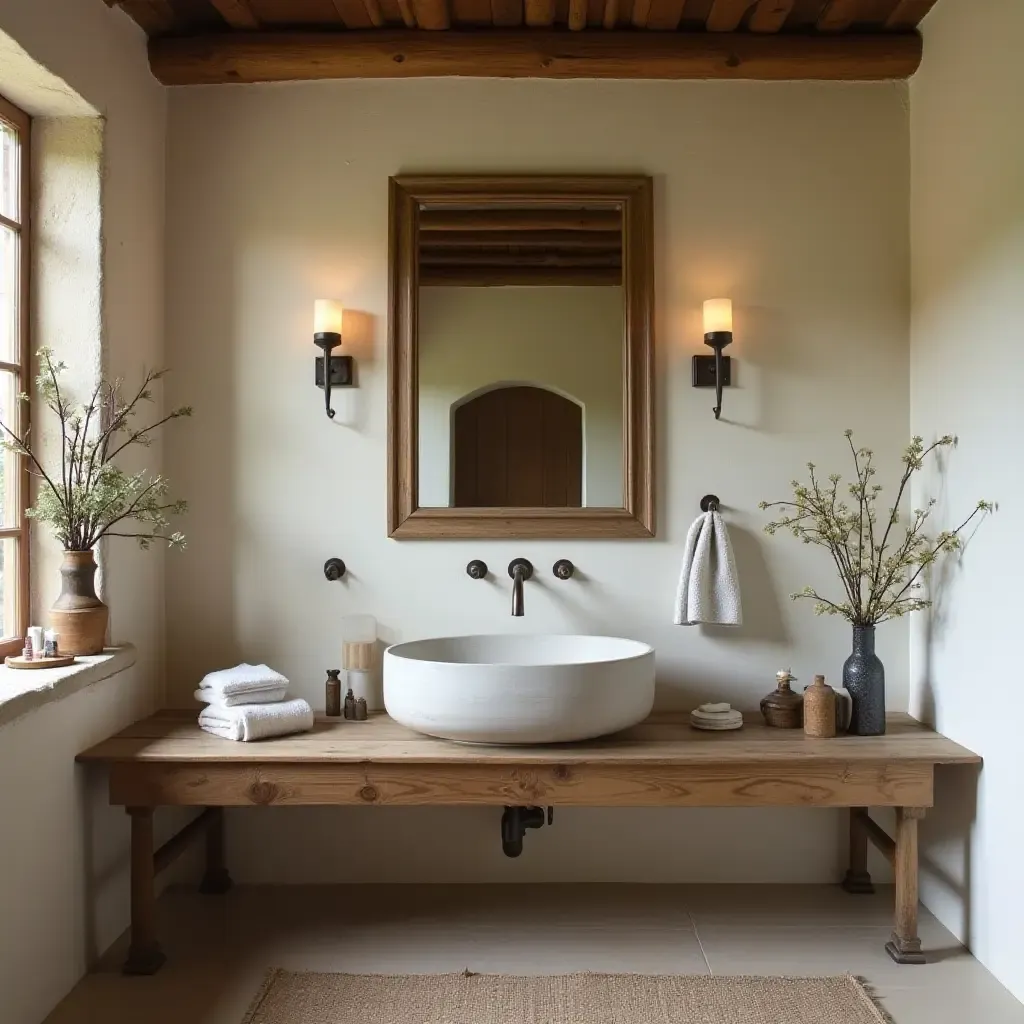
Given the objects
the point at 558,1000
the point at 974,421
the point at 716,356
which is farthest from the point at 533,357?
the point at 558,1000

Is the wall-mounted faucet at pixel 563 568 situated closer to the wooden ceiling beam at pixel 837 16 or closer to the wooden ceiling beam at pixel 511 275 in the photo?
the wooden ceiling beam at pixel 511 275

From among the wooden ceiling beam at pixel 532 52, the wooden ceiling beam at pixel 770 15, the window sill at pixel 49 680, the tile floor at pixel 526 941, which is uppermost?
the wooden ceiling beam at pixel 770 15

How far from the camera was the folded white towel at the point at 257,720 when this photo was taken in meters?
2.24

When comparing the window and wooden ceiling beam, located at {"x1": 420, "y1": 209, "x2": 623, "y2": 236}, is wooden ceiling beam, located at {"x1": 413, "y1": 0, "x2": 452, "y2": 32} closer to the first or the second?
wooden ceiling beam, located at {"x1": 420, "y1": 209, "x2": 623, "y2": 236}

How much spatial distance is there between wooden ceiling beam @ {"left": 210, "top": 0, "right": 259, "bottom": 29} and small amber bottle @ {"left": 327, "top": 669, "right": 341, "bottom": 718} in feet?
5.81

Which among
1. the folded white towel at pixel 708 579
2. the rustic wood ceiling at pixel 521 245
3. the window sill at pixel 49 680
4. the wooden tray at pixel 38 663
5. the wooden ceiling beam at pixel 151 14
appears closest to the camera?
the window sill at pixel 49 680

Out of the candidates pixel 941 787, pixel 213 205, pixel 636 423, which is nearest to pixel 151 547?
pixel 213 205

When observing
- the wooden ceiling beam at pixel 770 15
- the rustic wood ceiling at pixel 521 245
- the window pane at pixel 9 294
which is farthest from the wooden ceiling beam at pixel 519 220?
the window pane at pixel 9 294

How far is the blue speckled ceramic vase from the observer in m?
2.34

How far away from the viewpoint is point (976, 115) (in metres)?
2.23

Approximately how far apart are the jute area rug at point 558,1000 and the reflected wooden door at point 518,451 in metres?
1.21

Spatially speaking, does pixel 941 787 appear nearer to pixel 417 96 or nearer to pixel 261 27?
pixel 417 96

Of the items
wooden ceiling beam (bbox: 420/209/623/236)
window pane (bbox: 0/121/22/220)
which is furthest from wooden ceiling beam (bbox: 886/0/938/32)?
window pane (bbox: 0/121/22/220)

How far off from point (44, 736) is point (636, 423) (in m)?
1.67
